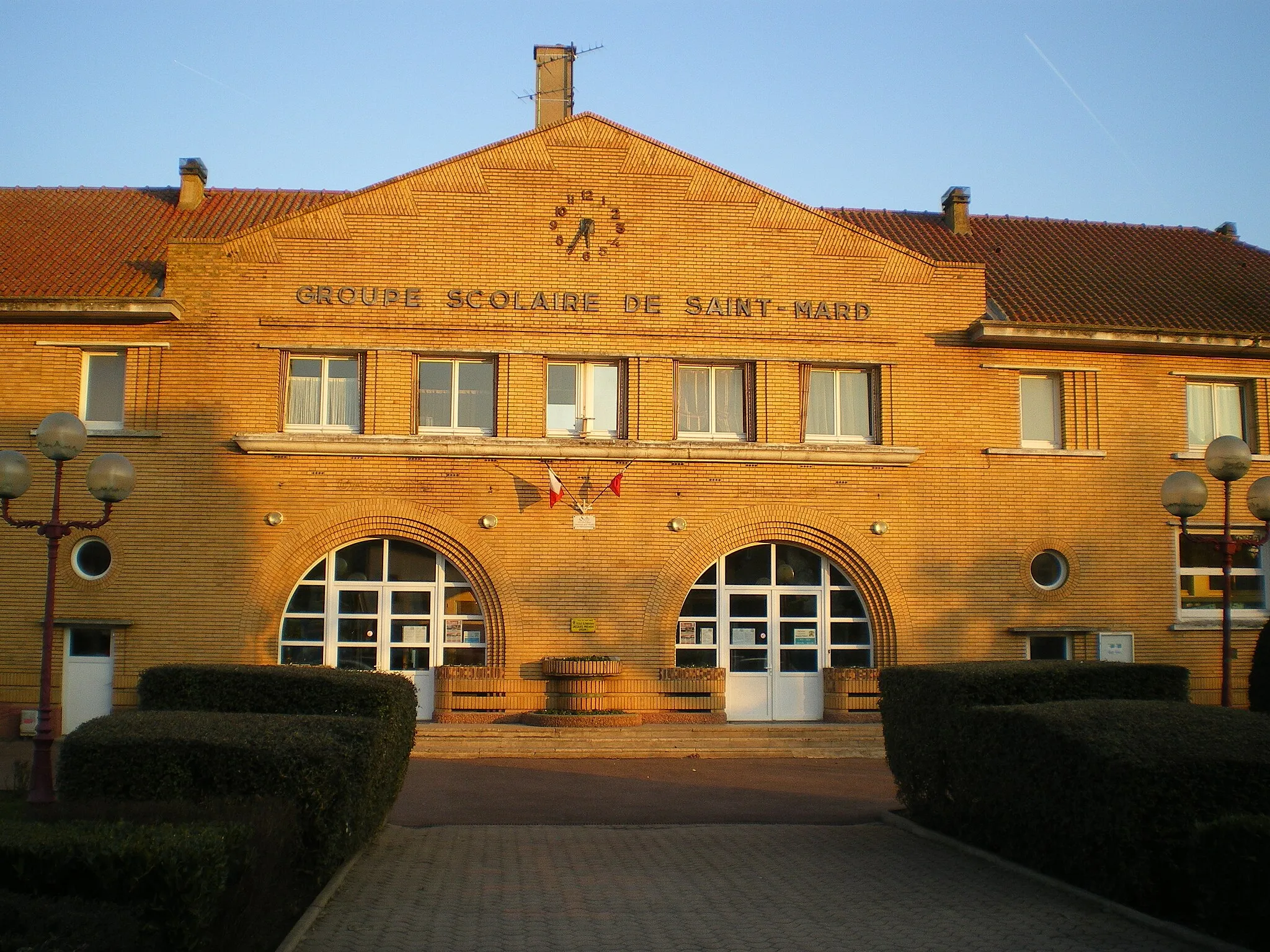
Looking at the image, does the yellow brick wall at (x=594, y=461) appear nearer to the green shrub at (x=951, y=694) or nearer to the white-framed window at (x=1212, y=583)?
the white-framed window at (x=1212, y=583)

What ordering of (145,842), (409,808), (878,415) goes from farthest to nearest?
(878,415) < (409,808) < (145,842)

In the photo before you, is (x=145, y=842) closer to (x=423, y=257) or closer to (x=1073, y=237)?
(x=423, y=257)

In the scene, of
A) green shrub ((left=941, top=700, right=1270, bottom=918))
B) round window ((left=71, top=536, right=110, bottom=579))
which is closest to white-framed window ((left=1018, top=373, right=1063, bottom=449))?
green shrub ((left=941, top=700, right=1270, bottom=918))

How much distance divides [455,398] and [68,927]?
1429cm

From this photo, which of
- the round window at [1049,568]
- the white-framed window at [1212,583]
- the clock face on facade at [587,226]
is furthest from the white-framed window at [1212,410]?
the clock face on facade at [587,226]

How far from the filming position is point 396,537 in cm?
1861

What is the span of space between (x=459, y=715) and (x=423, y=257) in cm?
714

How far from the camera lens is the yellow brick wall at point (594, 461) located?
1822 centimetres

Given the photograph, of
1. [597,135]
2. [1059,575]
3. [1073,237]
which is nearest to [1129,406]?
[1059,575]

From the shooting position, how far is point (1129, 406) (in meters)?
20.0

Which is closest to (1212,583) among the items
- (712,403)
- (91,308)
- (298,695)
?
(712,403)

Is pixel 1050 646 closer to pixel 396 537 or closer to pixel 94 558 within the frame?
pixel 396 537

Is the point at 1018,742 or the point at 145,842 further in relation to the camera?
the point at 1018,742

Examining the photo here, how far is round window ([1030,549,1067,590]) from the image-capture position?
770 inches
